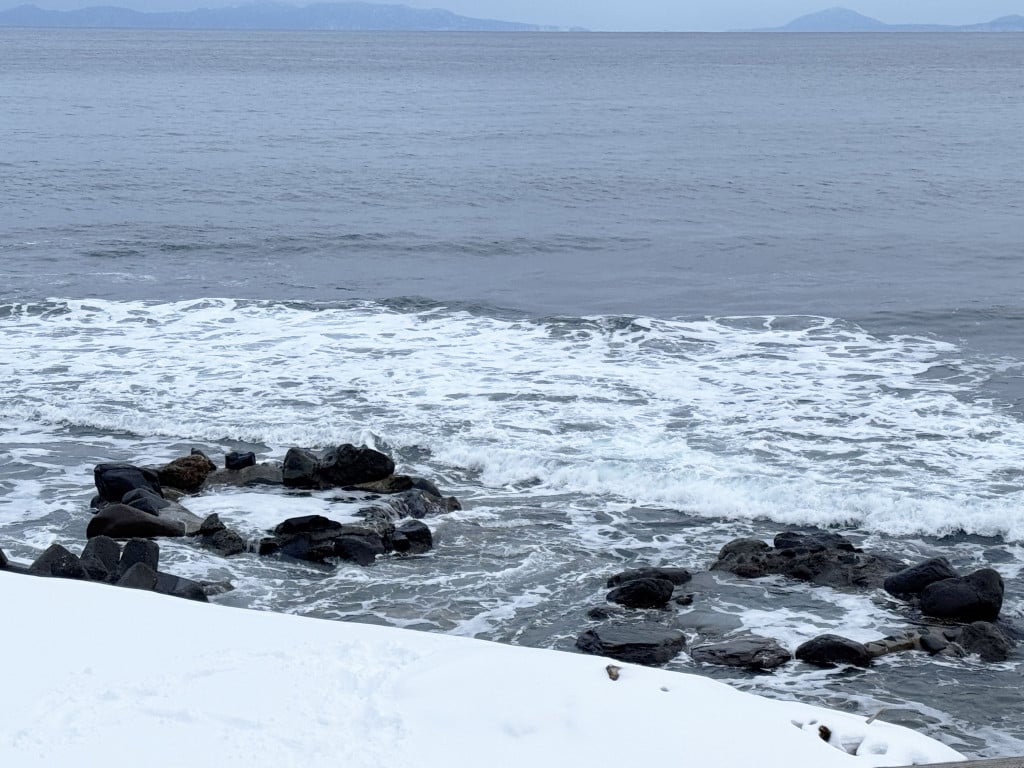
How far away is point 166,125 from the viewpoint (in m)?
62.9

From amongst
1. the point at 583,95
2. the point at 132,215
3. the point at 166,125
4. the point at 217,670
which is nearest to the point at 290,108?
the point at 166,125

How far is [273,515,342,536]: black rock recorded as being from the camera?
12.8 meters

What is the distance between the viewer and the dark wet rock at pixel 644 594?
11.2m

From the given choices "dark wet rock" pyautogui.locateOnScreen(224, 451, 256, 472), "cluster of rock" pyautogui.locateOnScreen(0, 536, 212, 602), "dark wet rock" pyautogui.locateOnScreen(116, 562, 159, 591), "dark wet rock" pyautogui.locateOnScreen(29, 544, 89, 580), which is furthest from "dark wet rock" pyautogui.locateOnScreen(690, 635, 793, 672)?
"dark wet rock" pyautogui.locateOnScreen(224, 451, 256, 472)

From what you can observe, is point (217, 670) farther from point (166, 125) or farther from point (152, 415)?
point (166, 125)

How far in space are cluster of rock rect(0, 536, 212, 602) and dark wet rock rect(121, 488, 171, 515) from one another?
1411 millimetres

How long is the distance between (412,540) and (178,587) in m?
2.85

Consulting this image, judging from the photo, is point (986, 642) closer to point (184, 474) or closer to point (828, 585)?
point (828, 585)

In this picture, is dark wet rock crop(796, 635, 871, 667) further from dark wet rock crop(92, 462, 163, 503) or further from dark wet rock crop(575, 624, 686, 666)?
dark wet rock crop(92, 462, 163, 503)

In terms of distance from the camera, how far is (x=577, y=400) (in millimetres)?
18312

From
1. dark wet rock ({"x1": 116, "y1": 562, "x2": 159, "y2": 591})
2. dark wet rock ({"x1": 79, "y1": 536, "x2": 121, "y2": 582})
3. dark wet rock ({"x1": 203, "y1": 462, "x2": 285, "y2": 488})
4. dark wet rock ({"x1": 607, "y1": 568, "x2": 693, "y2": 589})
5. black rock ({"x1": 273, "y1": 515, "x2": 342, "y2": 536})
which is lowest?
dark wet rock ({"x1": 203, "y1": 462, "x2": 285, "y2": 488})

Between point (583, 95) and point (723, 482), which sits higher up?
point (583, 95)

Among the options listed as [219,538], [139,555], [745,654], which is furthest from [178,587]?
[745,654]

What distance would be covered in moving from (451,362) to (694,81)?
92.5 m
